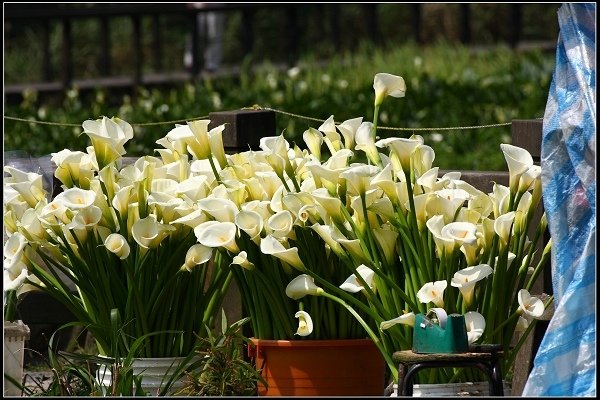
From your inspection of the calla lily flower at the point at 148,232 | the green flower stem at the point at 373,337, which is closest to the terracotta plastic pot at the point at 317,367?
the green flower stem at the point at 373,337

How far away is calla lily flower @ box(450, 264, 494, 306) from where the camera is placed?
275 cm

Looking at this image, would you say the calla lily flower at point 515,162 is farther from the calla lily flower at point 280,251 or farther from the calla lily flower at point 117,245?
the calla lily flower at point 117,245

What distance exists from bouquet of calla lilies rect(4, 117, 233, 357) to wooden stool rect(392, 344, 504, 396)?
575 mm

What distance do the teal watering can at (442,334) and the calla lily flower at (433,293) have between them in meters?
0.06

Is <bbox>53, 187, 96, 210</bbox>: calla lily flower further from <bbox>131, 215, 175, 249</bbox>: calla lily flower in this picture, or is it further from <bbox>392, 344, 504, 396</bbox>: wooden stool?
<bbox>392, 344, 504, 396</bbox>: wooden stool

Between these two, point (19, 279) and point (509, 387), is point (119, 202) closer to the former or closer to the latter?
point (19, 279)

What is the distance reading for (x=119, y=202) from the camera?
3.07 m

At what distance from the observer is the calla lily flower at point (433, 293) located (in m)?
2.79

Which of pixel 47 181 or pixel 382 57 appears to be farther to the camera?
pixel 382 57

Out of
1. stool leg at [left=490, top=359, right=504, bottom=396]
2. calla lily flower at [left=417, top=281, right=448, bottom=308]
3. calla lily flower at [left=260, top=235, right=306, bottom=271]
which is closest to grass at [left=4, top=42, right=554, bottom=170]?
calla lily flower at [left=260, top=235, right=306, bottom=271]

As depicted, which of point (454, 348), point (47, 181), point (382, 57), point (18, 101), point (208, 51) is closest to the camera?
point (454, 348)

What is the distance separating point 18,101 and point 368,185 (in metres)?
6.60

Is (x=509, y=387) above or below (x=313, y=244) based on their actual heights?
below

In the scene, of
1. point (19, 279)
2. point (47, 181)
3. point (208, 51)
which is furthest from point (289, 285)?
point (208, 51)
